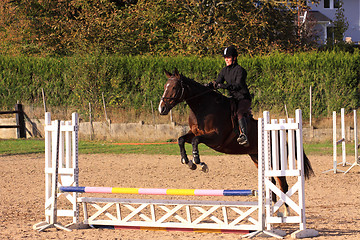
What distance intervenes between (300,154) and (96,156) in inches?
465

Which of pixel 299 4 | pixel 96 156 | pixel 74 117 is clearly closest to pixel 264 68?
pixel 299 4

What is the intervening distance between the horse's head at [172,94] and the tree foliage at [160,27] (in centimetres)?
1714

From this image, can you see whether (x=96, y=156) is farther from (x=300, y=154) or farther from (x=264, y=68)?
(x=300, y=154)

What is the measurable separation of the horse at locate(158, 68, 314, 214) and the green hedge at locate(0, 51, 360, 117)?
1493cm

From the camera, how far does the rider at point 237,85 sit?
937 centimetres

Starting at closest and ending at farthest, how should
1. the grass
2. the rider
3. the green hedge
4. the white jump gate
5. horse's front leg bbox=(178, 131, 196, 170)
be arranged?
the white jump gate
horse's front leg bbox=(178, 131, 196, 170)
the rider
the grass
the green hedge

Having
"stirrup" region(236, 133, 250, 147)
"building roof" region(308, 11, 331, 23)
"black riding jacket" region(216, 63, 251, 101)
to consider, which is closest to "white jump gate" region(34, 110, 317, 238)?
"stirrup" region(236, 133, 250, 147)

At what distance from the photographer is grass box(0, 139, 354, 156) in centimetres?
1998

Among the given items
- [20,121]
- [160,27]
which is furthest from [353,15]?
[20,121]

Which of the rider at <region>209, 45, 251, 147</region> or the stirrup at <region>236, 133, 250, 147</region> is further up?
the rider at <region>209, 45, 251, 147</region>

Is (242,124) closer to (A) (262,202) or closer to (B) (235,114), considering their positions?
(B) (235,114)

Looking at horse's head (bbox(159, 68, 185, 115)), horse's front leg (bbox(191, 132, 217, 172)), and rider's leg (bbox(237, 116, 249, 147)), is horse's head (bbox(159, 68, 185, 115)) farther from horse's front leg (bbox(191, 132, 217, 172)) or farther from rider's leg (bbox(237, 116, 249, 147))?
rider's leg (bbox(237, 116, 249, 147))

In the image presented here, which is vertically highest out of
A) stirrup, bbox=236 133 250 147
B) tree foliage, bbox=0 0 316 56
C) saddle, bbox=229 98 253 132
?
tree foliage, bbox=0 0 316 56

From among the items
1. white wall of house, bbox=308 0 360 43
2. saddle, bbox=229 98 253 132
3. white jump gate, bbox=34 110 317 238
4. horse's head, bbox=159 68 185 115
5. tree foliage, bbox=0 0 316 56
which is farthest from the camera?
white wall of house, bbox=308 0 360 43
